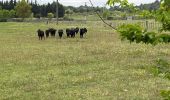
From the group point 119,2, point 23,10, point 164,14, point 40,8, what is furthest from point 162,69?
point 40,8

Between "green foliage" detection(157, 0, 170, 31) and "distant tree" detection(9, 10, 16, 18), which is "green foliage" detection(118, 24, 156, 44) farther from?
"distant tree" detection(9, 10, 16, 18)

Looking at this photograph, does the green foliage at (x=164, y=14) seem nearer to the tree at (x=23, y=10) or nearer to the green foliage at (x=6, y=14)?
the tree at (x=23, y=10)

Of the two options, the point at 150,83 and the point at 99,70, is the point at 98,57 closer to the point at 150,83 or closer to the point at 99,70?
the point at 99,70

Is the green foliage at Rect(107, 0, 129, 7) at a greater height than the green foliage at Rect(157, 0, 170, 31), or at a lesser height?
greater

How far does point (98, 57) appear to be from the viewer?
66.0 feet

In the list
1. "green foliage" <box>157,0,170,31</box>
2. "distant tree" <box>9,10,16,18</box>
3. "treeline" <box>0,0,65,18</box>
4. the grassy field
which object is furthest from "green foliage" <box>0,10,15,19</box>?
"green foliage" <box>157,0,170,31</box>

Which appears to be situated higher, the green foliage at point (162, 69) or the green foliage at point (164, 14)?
the green foliage at point (164, 14)

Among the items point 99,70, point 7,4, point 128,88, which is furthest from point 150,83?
point 7,4

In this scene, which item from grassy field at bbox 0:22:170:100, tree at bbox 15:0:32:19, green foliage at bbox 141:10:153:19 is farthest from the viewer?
tree at bbox 15:0:32:19

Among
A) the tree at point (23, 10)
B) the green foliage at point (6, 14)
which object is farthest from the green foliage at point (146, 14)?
the green foliage at point (6, 14)

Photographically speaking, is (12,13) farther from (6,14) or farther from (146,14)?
(146,14)


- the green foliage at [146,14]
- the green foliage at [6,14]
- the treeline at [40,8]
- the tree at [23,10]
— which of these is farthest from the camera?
the treeline at [40,8]

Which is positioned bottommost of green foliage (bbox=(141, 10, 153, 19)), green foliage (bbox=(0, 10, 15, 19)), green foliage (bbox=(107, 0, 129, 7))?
green foliage (bbox=(0, 10, 15, 19))

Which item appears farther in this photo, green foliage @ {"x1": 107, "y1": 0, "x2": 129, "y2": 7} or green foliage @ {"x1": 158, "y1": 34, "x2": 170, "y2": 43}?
green foliage @ {"x1": 107, "y1": 0, "x2": 129, "y2": 7}
